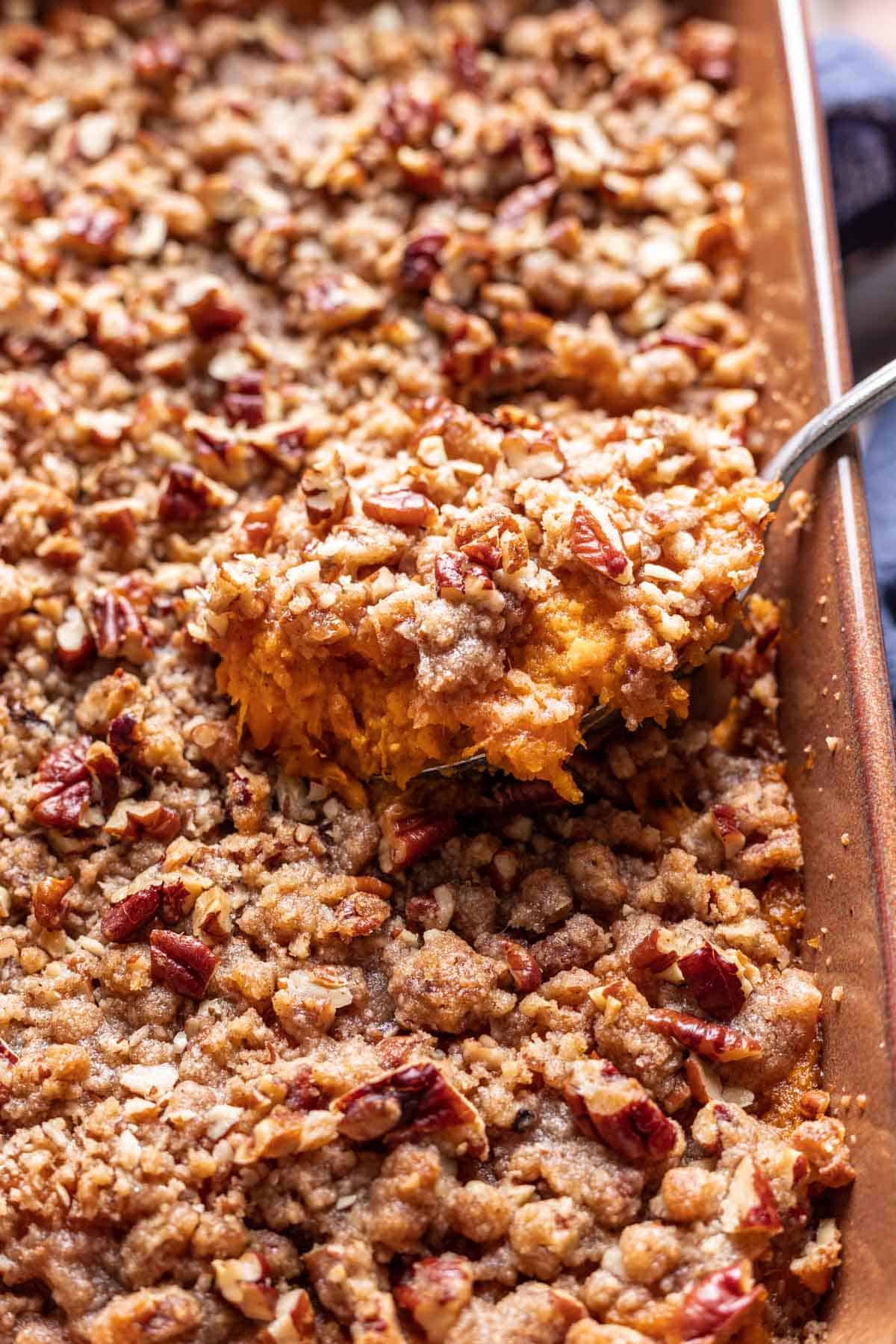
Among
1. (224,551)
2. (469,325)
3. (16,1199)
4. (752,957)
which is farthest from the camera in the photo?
(469,325)

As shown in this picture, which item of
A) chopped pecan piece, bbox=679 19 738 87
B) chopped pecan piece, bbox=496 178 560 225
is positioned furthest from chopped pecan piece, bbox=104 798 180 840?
chopped pecan piece, bbox=679 19 738 87

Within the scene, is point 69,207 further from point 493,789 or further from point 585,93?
point 493,789

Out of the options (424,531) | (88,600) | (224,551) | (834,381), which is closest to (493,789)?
(424,531)

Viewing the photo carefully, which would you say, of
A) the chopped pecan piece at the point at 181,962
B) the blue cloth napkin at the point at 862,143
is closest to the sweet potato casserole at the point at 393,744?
the chopped pecan piece at the point at 181,962

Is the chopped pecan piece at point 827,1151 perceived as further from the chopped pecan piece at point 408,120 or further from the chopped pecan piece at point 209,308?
the chopped pecan piece at point 408,120

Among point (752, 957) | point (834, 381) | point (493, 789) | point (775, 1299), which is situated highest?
point (834, 381)

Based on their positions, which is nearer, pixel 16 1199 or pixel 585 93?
pixel 16 1199

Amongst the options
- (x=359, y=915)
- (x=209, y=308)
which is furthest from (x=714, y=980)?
(x=209, y=308)
